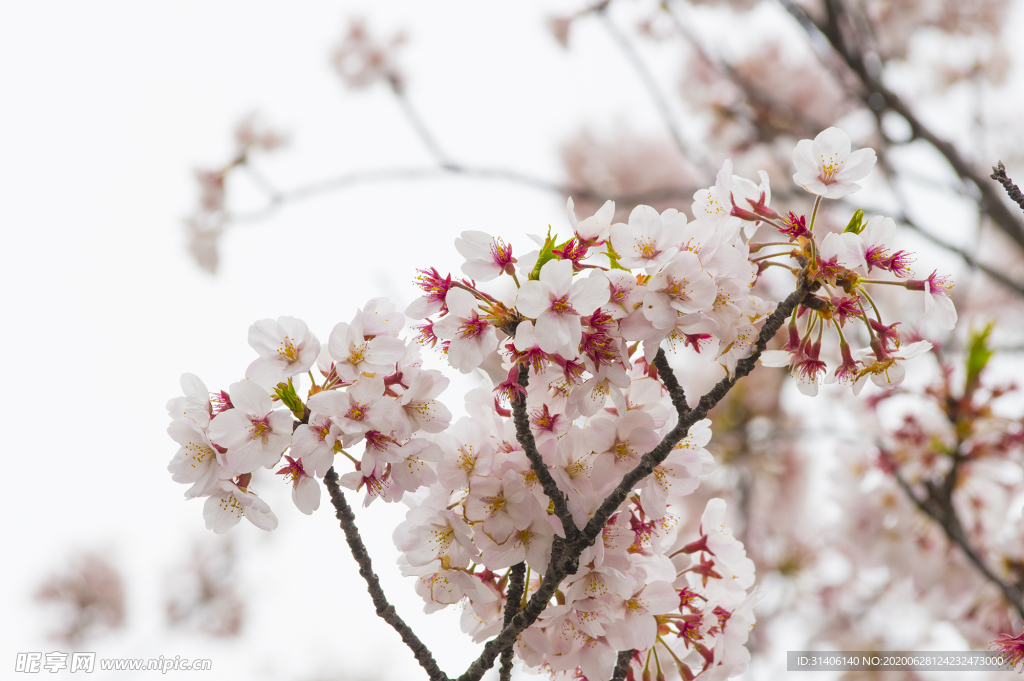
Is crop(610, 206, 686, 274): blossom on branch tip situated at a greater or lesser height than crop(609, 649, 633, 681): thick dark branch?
greater

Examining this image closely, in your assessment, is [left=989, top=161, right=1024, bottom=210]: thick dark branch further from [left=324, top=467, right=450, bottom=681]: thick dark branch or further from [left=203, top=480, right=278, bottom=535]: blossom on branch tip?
[left=203, top=480, right=278, bottom=535]: blossom on branch tip

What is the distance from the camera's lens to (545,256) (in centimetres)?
104

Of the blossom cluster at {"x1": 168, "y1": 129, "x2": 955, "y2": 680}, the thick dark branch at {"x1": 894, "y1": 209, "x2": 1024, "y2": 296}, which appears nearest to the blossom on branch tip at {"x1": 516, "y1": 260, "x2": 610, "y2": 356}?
the blossom cluster at {"x1": 168, "y1": 129, "x2": 955, "y2": 680}

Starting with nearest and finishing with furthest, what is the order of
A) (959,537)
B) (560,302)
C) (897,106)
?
1. (560,302)
2. (959,537)
3. (897,106)

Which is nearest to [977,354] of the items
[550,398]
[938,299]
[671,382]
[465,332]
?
[938,299]

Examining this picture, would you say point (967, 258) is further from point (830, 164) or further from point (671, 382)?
point (671, 382)

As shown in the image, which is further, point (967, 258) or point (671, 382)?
point (967, 258)

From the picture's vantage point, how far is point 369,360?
39.2 inches

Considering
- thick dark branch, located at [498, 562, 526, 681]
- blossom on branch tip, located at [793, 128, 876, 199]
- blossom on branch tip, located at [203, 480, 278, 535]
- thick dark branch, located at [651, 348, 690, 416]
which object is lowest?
thick dark branch, located at [498, 562, 526, 681]

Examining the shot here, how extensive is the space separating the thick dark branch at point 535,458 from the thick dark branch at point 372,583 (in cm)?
31

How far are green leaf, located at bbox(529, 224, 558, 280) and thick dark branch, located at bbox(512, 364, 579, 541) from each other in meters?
0.14

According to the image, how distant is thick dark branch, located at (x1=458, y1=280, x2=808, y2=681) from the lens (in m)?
0.96

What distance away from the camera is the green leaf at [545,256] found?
3.35 ft

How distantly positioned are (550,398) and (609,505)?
0.60 ft
